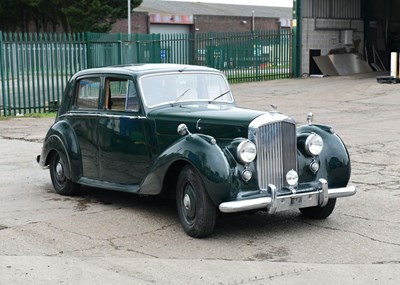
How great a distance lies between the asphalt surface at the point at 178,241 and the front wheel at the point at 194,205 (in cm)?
12

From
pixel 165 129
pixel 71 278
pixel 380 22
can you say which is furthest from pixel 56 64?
pixel 380 22

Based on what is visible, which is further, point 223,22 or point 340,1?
point 223,22

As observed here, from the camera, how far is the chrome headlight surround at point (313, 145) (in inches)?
286

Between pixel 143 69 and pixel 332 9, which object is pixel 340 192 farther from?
pixel 332 9

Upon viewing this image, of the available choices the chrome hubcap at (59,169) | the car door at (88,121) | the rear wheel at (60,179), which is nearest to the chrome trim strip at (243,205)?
the car door at (88,121)

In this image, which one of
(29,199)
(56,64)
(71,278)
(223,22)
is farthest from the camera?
(223,22)

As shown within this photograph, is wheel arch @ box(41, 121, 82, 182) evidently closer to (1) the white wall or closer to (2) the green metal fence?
(2) the green metal fence

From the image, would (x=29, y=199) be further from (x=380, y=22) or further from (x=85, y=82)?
(x=380, y=22)

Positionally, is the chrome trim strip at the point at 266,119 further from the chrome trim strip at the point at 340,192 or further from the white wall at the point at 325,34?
the white wall at the point at 325,34

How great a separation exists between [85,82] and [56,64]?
11.7 metres

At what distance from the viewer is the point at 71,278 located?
571cm

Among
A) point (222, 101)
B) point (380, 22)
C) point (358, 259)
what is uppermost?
point (380, 22)

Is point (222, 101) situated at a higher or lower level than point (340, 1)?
lower

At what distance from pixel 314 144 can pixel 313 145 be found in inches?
0.6
